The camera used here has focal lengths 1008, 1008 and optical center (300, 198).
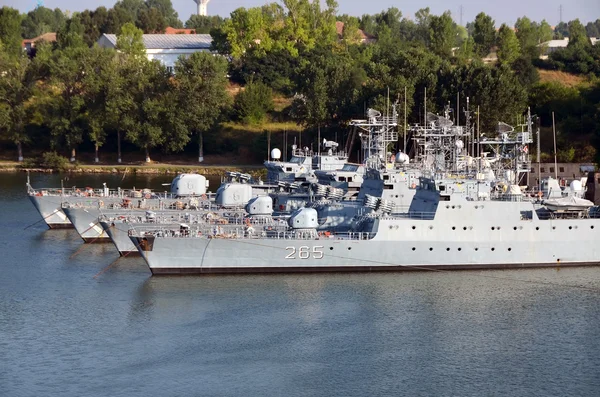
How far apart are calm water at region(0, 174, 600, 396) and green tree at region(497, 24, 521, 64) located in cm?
7201

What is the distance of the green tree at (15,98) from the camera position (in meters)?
100

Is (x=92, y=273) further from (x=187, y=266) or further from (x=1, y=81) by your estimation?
(x=1, y=81)

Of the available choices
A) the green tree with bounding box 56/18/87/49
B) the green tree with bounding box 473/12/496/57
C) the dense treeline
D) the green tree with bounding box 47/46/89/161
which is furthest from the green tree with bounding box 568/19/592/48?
the green tree with bounding box 56/18/87/49

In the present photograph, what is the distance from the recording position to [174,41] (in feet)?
426

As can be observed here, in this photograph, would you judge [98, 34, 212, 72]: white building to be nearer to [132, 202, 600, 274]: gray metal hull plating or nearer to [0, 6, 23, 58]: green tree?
[0, 6, 23, 58]: green tree

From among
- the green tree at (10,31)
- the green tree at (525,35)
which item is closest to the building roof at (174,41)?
the green tree at (10,31)

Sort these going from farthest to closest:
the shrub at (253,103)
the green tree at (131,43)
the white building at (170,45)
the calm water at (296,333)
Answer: the white building at (170,45) < the green tree at (131,43) < the shrub at (253,103) < the calm water at (296,333)

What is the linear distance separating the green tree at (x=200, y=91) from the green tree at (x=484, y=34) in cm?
4117

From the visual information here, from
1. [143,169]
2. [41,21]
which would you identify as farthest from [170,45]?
[41,21]

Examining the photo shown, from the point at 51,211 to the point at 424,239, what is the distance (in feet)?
89.5

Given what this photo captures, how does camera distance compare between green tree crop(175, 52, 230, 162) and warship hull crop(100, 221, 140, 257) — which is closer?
warship hull crop(100, 221, 140, 257)

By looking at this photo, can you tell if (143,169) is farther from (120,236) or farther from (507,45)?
(507,45)

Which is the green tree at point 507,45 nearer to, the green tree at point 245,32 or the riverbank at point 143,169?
the green tree at point 245,32

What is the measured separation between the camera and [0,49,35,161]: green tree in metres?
100
